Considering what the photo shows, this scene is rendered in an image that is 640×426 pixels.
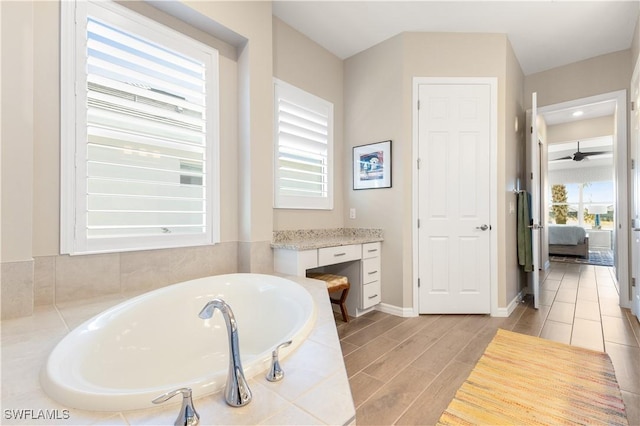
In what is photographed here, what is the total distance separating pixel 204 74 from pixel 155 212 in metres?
1.10

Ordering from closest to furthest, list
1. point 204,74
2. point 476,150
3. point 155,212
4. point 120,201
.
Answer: point 120,201, point 155,212, point 204,74, point 476,150

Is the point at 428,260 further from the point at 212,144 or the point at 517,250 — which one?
the point at 212,144

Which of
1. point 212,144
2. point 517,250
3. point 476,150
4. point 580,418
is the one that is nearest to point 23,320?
point 212,144

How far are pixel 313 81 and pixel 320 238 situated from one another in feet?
5.60

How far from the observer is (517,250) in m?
3.47

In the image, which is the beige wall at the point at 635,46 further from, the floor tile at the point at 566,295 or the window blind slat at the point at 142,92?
the window blind slat at the point at 142,92

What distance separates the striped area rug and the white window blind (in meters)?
2.03

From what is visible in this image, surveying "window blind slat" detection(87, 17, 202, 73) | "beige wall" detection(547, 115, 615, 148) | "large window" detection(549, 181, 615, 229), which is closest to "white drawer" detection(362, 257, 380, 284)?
"window blind slat" detection(87, 17, 202, 73)

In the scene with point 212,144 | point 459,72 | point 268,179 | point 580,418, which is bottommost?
point 580,418

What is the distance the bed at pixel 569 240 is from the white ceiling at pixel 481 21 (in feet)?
14.9

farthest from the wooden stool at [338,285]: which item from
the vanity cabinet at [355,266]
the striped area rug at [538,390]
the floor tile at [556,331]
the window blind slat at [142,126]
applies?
the floor tile at [556,331]

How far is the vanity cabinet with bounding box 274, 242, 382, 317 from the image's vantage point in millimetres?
2480

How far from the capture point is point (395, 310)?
3.06 metres

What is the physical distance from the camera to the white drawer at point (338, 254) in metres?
2.56
